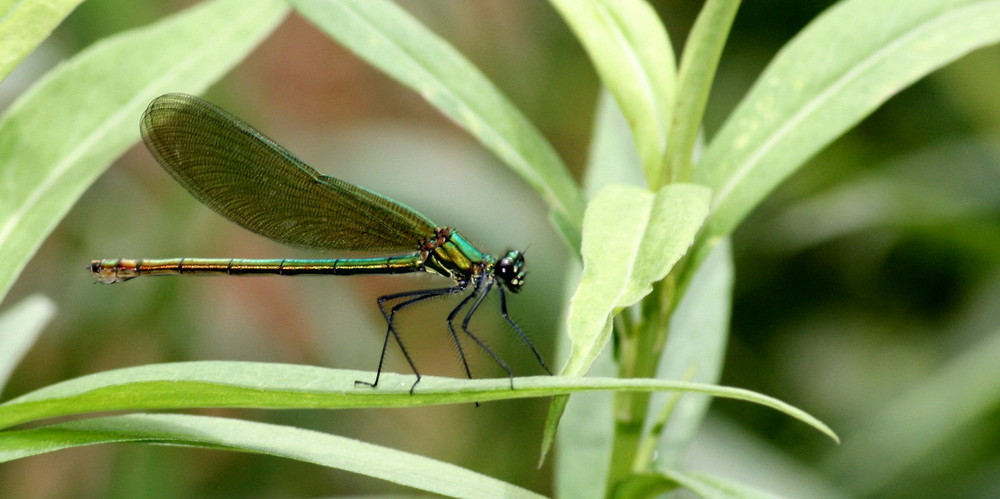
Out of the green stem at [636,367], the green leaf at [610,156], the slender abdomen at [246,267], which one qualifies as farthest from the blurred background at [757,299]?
the green stem at [636,367]

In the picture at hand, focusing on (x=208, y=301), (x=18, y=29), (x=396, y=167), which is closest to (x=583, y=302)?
(x=18, y=29)

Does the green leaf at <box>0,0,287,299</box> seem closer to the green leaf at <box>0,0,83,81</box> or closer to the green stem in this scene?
the green leaf at <box>0,0,83,81</box>

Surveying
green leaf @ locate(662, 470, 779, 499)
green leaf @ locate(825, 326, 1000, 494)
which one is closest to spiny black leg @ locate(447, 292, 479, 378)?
green leaf @ locate(662, 470, 779, 499)

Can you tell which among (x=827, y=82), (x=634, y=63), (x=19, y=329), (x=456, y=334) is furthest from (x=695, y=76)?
(x=19, y=329)

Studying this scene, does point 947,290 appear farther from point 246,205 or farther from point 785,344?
point 246,205

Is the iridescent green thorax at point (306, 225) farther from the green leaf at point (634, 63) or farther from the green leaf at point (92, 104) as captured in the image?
the green leaf at point (634, 63)

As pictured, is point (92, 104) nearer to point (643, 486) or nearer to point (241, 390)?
point (241, 390)
